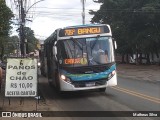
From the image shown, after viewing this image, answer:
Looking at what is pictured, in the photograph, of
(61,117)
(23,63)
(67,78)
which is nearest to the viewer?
(61,117)

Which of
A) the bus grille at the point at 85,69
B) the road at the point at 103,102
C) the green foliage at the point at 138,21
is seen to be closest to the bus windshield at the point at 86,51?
the bus grille at the point at 85,69

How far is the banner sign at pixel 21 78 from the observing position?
13516 mm

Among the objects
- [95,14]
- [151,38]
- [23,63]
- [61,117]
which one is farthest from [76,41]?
[95,14]

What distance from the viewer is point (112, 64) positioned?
17359mm

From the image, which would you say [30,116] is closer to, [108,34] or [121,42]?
[108,34]

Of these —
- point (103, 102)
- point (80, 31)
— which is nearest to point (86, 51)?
point (80, 31)

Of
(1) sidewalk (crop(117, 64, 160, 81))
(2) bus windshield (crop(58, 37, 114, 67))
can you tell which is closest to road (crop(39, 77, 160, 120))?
(2) bus windshield (crop(58, 37, 114, 67))

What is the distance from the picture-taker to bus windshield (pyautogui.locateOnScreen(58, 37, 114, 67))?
17078mm

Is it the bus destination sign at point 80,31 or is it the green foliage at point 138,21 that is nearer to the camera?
the bus destination sign at point 80,31

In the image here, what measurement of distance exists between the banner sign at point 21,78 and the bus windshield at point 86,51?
3.22 meters

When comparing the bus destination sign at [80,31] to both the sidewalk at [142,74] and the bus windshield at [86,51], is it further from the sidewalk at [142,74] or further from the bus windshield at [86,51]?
the sidewalk at [142,74]

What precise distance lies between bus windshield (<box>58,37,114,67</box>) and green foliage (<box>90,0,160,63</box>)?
31.5 metres

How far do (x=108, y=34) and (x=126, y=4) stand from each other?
126ft

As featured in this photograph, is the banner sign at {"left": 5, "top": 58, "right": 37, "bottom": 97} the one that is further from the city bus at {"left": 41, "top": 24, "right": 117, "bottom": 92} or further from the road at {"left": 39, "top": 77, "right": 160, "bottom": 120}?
the city bus at {"left": 41, "top": 24, "right": 117, "bottom": 92}
